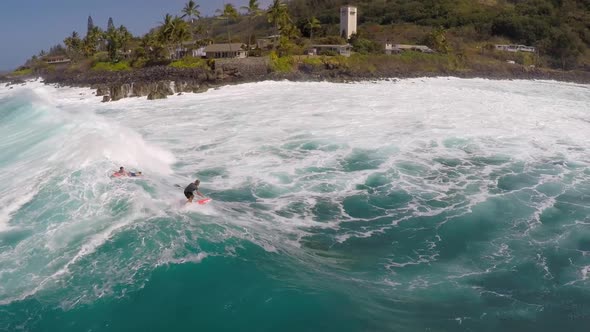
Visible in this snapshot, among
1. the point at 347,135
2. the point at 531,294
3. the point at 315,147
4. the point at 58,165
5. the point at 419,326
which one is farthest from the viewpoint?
the point at 347,135

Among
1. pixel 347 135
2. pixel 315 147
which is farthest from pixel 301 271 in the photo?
pixel 347 135

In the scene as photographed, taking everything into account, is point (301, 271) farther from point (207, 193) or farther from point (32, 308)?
point (207, 193)

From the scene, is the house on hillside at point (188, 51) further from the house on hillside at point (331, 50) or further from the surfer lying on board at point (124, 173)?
the surfer lying on board at point (124, 173)

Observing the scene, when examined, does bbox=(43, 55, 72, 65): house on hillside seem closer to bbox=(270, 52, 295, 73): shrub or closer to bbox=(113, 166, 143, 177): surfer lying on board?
bbox=(270, 52, 295, 73): shrub

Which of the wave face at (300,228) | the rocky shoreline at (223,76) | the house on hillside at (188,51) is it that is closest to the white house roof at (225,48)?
the house on hillside at (188,51)

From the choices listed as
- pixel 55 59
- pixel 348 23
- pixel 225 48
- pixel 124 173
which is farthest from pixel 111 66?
pixel 124 173

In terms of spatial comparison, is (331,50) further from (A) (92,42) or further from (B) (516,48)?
(A) (92,42)
